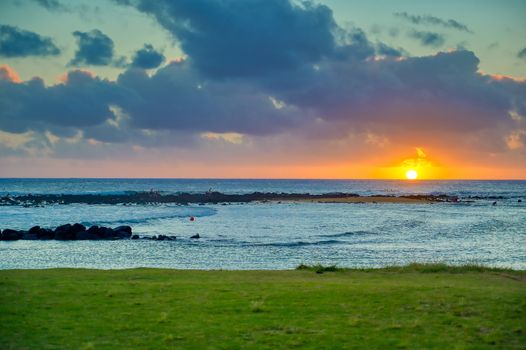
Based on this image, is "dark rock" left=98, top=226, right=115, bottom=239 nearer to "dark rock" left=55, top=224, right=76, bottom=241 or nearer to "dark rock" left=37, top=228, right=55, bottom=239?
"dark rock" left=55, top=224, right=76, bottom=241

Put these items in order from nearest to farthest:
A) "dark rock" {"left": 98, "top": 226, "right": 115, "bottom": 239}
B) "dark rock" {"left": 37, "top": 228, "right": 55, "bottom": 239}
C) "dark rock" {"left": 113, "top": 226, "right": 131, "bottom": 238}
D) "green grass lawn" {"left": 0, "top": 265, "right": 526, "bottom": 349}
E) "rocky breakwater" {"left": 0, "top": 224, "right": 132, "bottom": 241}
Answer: "green grass lawn" {"left": 0, "top": 265, "right": 526, "bottom": 349} → "rocky breakwater" {"left": 0, "top": 224, "right": 132, "bottom": 241} → "dark rock" {"left": 37, "top": 228, "right": 55, "bottom": 239} → "dark rock" {"left": 98, "top": 226, "right": 115, "bottom": 239} → "dark rock" {"left": 113, "top": 226, "right": 131, "bottom": 238}

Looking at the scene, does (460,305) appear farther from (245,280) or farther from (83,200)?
(83,200)

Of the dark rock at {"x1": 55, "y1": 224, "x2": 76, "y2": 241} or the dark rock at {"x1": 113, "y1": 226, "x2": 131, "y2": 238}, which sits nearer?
the dark rock at {"x1": 55, "y1": 224, "x2": 76, "y2": 241}

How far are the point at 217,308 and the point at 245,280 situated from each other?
656cm

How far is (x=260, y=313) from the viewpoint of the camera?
17422 mm

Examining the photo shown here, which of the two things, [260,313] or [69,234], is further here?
[69,234]

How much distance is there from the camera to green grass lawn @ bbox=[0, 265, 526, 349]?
47.6 ft

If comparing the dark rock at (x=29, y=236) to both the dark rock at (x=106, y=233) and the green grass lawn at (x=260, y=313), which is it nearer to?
the dark rock at (x=106, y=233)

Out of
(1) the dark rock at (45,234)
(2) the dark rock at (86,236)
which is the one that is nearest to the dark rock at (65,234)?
(2) the dark rock at (86,236)

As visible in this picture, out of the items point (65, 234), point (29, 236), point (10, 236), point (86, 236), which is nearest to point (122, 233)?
point (86, 236)

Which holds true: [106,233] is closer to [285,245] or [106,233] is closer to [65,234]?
[65,234]

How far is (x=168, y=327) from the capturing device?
624 inches

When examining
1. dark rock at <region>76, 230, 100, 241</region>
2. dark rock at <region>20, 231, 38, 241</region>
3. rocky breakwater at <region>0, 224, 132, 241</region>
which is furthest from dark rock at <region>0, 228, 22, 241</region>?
dark rock at <region>76, 230, 100, 241</region>

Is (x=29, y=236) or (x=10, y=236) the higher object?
(x=10, y=236)
